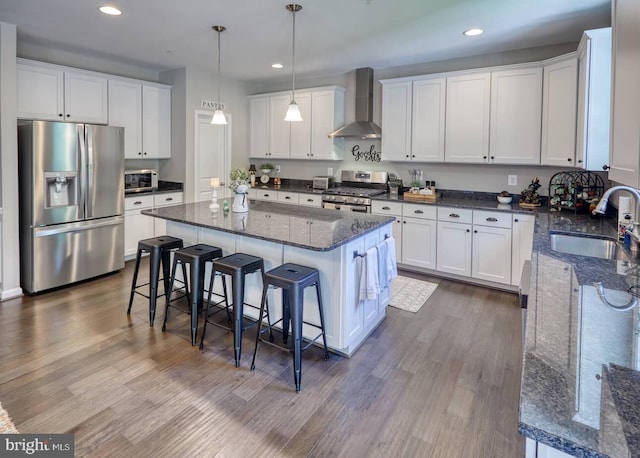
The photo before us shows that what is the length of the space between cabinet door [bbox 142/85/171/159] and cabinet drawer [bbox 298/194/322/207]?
6.70 feet

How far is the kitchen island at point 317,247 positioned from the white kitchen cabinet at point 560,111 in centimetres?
199

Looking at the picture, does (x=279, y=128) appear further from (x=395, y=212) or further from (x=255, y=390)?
(x=255, y=390)

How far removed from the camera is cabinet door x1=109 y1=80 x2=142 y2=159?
190 inches

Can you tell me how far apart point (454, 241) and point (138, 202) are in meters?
3.99

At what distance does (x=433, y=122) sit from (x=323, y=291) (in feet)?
9.57

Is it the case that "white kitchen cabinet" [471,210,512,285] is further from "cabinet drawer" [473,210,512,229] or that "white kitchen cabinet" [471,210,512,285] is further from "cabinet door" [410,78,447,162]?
"cabinet door" [410,78,447,162]

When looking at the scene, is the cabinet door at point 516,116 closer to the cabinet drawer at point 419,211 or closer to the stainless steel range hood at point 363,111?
the cabinet drawer at point 419,211

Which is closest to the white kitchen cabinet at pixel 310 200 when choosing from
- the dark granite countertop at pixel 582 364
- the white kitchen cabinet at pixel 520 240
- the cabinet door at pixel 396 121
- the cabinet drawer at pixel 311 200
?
the cabinet drawer at pixel 311 200

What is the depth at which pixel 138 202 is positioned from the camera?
5004 millimetres

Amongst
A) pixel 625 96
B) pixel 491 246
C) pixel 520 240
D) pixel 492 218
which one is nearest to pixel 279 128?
pixel 492 218

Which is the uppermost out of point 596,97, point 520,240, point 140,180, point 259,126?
point 259,126

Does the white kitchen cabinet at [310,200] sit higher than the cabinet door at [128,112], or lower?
lower

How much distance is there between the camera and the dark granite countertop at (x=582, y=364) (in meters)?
0.71

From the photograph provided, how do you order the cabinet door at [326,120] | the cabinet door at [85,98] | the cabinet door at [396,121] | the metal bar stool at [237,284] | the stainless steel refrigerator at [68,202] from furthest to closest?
1. the cabinet door at [326,120]
2. the cabinet door at [396,121]
3. the cabinet door at [85,98]
4. the stainless steel refrigerator at [68,202]
5. the metal bar stool at [237,284]
